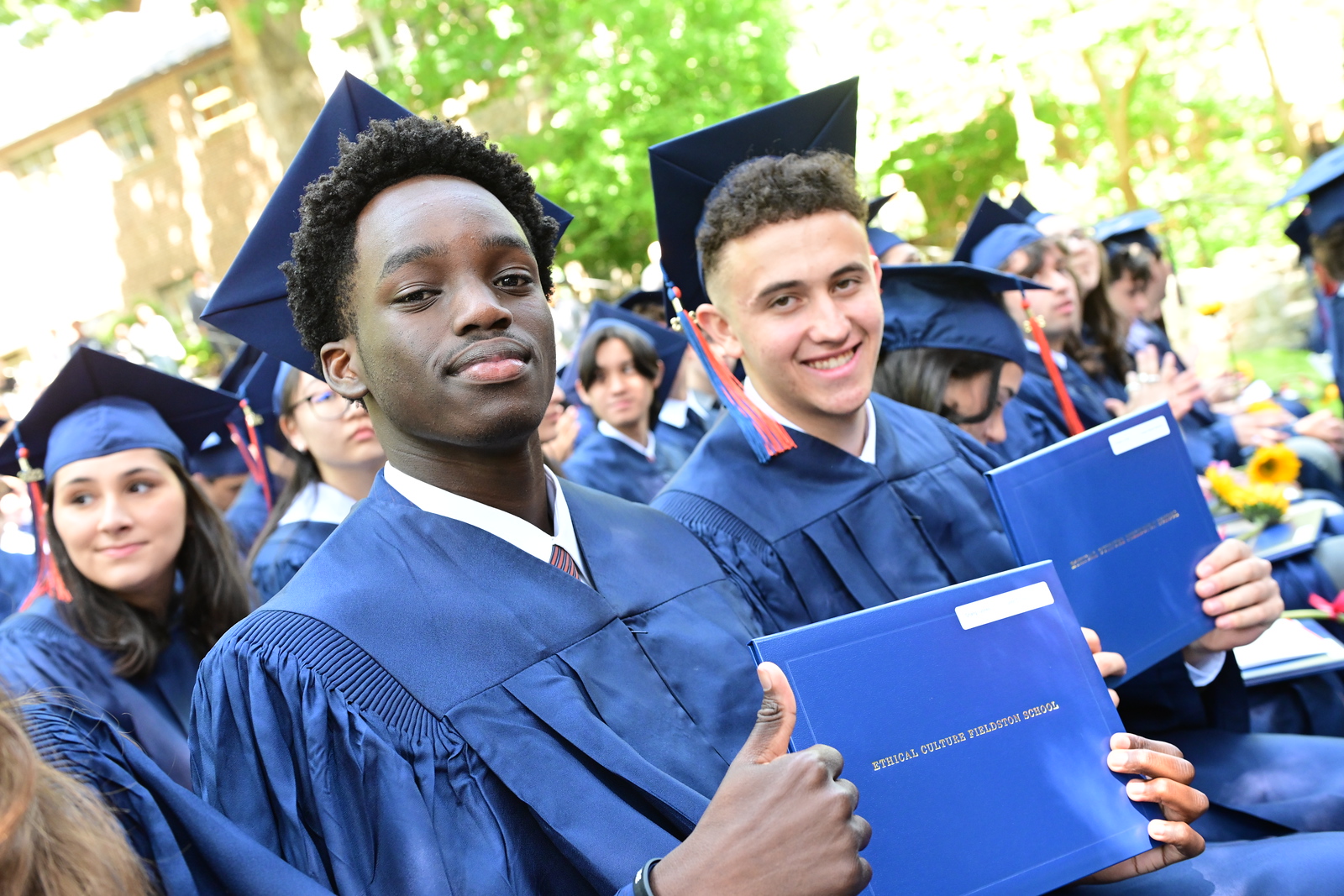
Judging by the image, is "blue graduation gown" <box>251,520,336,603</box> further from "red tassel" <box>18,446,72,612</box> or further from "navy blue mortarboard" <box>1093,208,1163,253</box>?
"navy blue mortarboard" <box>1093,208,1163,253</box>

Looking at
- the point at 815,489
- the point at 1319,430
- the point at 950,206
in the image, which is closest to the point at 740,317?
the point at 815,489

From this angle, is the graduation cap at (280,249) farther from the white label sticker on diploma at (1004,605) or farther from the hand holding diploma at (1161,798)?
the hand holding diploma at (1161,798)

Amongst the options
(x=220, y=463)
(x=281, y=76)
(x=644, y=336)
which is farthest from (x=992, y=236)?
(x=281, y=76)

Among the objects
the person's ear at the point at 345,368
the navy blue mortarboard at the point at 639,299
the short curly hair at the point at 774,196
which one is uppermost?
the navy blue mortarboard at the point at 639,299

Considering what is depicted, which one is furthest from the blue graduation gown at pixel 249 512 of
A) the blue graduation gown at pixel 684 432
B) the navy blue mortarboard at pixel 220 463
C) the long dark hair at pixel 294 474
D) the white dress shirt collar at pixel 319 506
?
the blue graduation gown at pixel 684 432

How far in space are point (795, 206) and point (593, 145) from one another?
10.9 m

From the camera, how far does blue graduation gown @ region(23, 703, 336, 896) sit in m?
1.36

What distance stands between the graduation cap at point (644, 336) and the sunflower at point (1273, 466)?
3131 mm

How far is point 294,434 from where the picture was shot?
3779mm

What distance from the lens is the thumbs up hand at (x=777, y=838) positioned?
49.8 inches

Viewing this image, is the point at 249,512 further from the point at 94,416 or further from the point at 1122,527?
the point at 1122,527

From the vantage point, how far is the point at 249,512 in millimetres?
4656

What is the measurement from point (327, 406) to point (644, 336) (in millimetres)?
2465

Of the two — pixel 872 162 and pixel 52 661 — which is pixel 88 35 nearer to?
pixel 872 162
